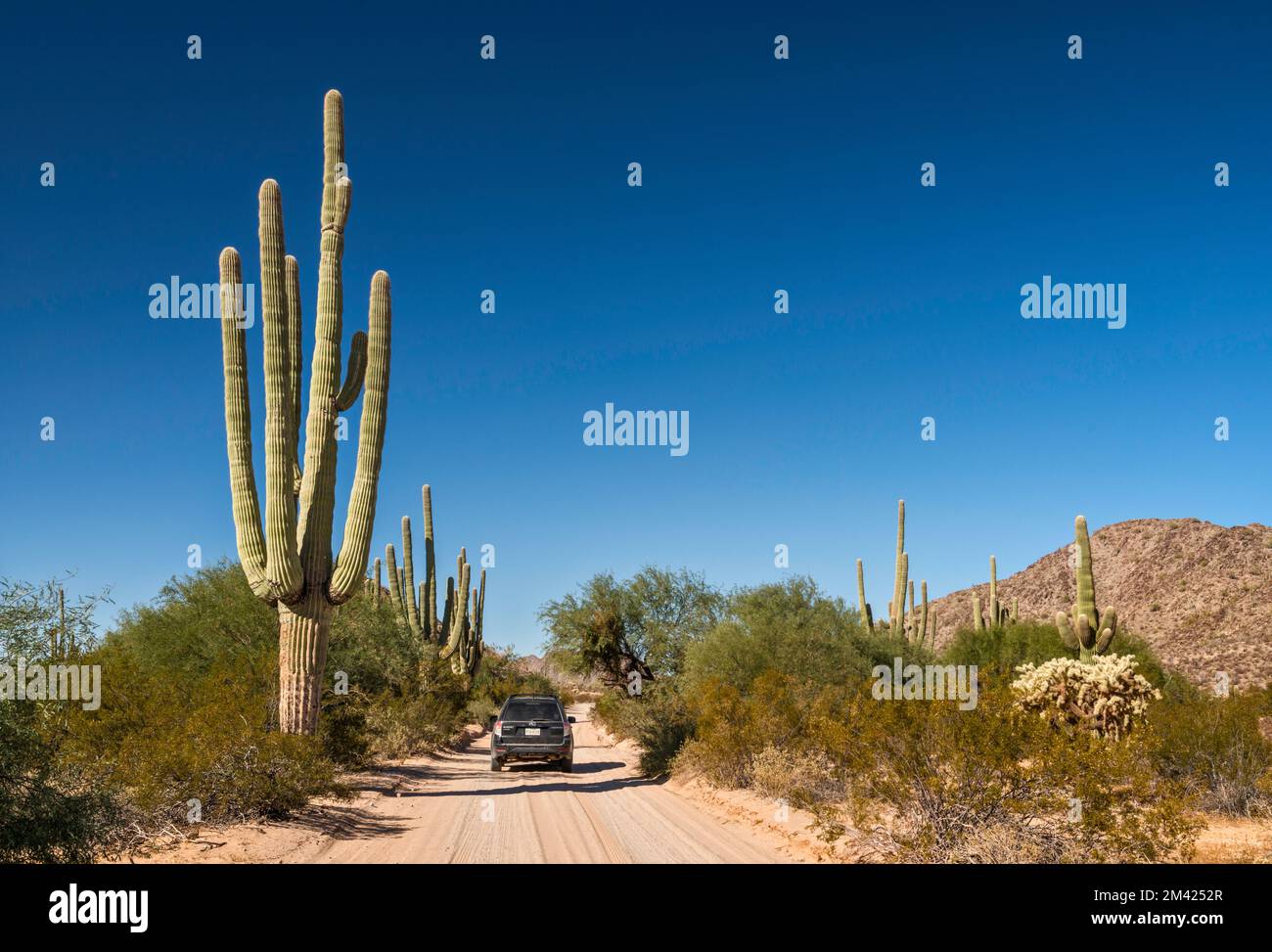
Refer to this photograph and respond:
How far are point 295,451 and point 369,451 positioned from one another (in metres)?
1.18

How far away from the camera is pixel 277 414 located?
576 inches

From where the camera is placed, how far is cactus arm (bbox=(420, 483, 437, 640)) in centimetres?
3055

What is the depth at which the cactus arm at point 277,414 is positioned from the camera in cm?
1416

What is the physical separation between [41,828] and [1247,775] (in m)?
15.3

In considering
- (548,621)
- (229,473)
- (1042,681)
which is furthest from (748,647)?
(229,473)

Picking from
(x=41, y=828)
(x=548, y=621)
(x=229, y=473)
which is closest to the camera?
(x=41, y=828)

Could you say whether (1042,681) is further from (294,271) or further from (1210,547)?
(1210,547)

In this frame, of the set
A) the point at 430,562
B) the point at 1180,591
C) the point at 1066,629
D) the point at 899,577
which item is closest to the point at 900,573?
the point at 899,577

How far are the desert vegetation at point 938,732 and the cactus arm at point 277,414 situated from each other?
25.3 feet

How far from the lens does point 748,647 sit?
20.9 metres

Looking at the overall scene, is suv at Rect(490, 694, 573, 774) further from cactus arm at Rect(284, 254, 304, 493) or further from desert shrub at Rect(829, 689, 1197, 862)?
desert shrub at Rect(829, 689, 1197, 862)

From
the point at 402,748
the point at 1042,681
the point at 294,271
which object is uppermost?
the point at 294,271

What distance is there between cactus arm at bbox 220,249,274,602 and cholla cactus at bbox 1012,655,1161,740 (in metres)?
12.8

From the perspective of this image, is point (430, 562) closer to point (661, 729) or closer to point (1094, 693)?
point (661, 729)
